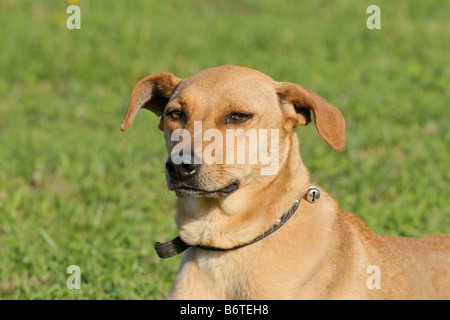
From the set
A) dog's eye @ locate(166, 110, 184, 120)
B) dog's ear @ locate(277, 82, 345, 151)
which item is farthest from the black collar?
dog's eye @ locate(166, 110, 184, 120)

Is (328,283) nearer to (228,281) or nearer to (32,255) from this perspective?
(228,281)

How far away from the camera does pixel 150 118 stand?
388 inches

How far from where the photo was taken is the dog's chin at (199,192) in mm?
3572

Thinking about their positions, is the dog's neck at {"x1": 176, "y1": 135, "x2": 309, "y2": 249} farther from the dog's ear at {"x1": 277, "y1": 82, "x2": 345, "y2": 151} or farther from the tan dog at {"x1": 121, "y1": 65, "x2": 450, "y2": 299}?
the dog's ear at {"x1": 277, "y1": 82, "x2": 345, "y2": 151}

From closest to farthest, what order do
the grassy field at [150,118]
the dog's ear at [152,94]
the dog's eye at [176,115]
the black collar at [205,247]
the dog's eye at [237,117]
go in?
1. the black collar at [205,247]
2. the dog's eye at [237,117]
3. the dog's eye at [176,115]
4. the dog's ear at [152,94]
5. the grassy field at [150,118]

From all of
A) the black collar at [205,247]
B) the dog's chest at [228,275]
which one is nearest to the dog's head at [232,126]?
the black collar at [205,247]

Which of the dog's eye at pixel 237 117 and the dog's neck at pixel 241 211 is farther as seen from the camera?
the dog's eye at pixel 237 117

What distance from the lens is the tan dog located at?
11.7ft

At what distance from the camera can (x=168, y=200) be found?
6.97m

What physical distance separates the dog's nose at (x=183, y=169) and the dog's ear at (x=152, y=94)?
0.77 m

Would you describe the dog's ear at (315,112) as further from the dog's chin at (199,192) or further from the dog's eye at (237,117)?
the dog's chin at (199,192)

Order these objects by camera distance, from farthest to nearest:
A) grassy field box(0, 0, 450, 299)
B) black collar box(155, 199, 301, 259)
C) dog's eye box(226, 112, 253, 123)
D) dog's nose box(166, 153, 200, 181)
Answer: grassy field box(0, 0, 450, 299) → dog's eye box(226, 112, 253, 123) → black collar box(155, 199, 301, 259) → dog's nose box(166, 153, 200, 181)

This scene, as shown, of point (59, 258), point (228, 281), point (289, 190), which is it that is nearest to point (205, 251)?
point (228, 281)

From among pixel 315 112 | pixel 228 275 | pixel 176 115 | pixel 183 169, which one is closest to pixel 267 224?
pixel 228 275
